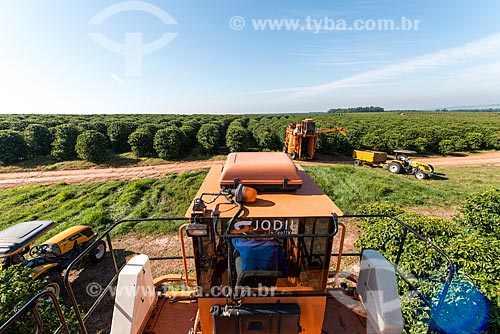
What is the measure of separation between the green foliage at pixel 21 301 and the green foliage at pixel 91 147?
668 inches

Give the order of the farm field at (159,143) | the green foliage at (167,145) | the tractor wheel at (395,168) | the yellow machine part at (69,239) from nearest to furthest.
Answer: the yellow machine part at (69,239)
the tractor wheel at (395,168)
the farm field at (159,143)
the green foliage at (167,145)

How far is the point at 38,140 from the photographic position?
20.7m

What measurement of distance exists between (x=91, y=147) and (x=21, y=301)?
17.8 m

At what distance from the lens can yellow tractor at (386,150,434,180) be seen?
15156 millimetres

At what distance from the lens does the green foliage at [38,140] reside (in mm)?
20016

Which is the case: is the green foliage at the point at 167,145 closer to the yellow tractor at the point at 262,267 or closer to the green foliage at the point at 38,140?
the green foliage at the point at 38,140

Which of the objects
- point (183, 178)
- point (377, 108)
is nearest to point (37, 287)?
point (183, 178)

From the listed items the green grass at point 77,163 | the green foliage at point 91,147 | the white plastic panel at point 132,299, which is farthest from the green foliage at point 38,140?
the white plastic panel at point 132,299

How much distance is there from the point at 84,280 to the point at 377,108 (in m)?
217

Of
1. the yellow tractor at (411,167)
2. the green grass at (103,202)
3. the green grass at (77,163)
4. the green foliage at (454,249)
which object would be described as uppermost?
the green foliage at (454,249)

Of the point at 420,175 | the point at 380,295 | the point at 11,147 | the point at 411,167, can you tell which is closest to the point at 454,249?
the point at 380,295

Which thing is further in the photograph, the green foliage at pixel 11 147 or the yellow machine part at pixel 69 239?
the green foliage at pixel 11 147

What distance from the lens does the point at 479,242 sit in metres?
4.98

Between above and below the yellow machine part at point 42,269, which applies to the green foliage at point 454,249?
above
